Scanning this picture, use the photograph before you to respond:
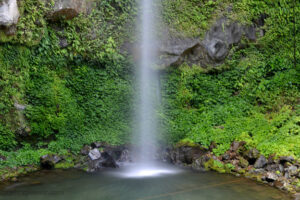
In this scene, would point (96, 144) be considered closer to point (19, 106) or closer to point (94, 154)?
point (94, 154)

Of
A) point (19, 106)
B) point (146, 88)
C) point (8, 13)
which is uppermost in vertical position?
point (8, 13)

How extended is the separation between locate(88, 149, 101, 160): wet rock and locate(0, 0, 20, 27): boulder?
4863 millimetres

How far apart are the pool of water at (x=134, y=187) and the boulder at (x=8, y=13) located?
4713 mm

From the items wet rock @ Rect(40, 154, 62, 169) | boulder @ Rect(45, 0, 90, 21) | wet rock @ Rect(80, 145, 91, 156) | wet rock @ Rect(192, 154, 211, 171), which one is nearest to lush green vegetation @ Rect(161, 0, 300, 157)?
wet rock @ Rect(192, 154, 211, 171)

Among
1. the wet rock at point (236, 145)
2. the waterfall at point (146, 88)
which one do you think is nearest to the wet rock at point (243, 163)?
the wet rock at point (236, 145)

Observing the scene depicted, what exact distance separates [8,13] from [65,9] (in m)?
2.47

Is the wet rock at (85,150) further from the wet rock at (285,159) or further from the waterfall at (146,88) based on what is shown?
the wet rock at (285,159)

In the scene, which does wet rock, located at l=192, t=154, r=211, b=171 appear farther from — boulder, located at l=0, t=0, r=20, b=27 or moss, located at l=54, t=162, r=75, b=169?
boulder, located at l=0, t=0, r=20, b=27

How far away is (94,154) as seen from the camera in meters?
8.42

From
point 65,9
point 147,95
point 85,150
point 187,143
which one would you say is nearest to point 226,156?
point 187,143

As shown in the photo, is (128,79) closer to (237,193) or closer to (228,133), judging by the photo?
(228,133)

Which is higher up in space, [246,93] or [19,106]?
[246,93]

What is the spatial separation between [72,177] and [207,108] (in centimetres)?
599

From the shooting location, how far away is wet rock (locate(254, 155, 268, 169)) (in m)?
6.89
